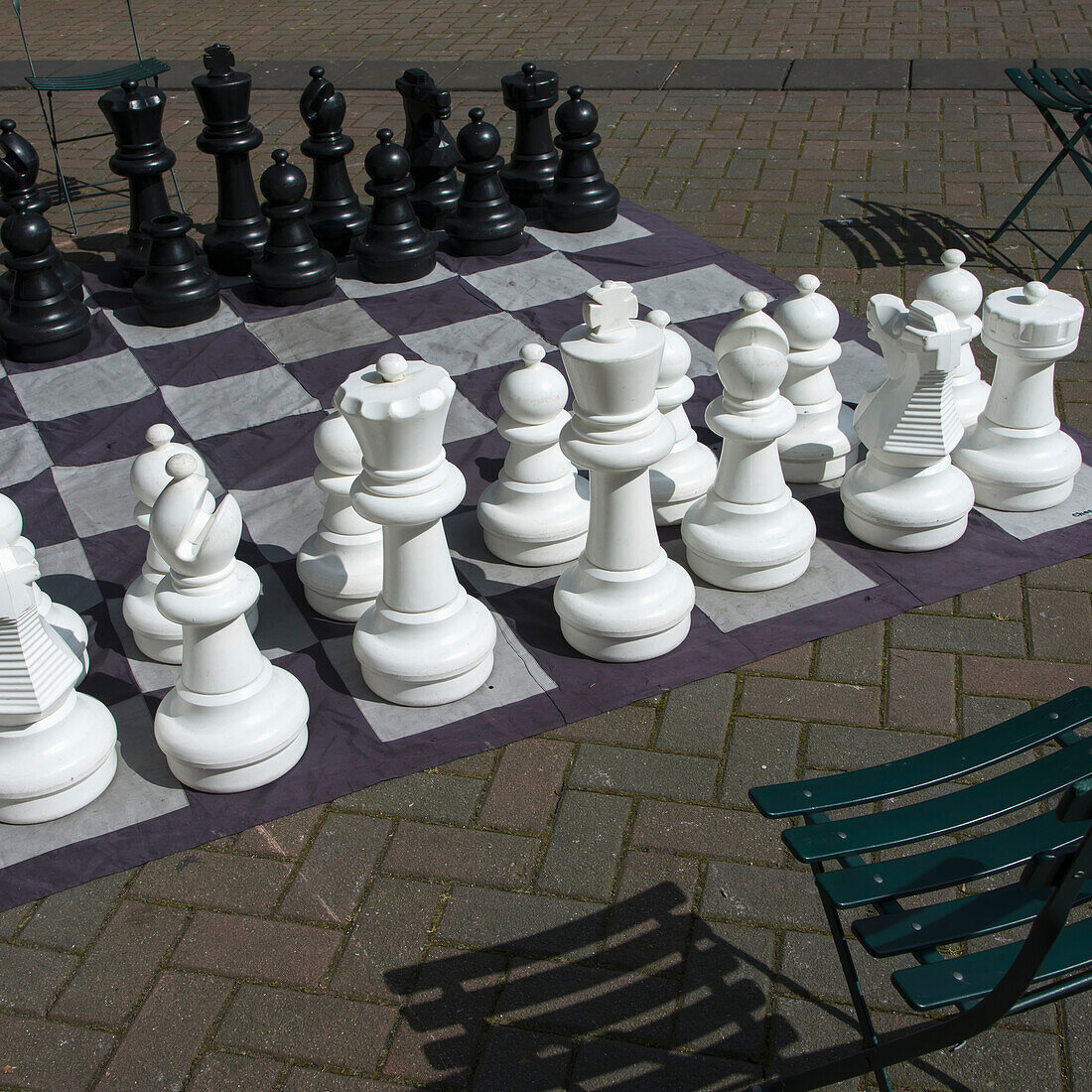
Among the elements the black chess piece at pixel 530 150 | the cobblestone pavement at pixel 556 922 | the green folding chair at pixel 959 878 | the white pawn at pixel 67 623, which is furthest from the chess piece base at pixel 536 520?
the black chess piece at pixel 530 150

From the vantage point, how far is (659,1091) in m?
1.56

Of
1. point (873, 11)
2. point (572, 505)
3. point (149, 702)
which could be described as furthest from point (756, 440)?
point (873, 11)

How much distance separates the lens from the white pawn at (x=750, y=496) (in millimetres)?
2283

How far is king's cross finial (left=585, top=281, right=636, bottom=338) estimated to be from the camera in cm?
197

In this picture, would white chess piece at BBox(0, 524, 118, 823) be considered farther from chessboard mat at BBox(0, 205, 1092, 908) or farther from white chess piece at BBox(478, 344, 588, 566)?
white chess piece at BBox(478, 344, 588, 566)

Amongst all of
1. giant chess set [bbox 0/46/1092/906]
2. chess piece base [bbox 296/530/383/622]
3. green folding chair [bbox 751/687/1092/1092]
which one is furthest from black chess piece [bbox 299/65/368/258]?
green folding chair [bbox 751/687/1092/1092]

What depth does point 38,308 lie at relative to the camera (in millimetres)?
3459

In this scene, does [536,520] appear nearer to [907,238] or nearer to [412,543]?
[412,543]

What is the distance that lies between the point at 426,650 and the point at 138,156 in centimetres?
244

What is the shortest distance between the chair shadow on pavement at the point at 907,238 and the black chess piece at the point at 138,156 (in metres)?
2.41

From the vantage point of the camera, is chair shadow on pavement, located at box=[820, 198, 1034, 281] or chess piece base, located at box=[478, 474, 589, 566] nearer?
chess piece base, located at box=[478, 474, 589, 566]

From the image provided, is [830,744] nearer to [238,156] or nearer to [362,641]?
[362,641]

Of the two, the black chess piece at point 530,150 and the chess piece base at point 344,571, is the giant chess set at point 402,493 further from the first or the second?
the black chess piece at point 530,150

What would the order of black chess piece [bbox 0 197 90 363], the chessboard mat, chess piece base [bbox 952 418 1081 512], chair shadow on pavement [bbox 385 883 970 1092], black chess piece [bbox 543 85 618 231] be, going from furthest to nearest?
black chess piece [bbox 543 85 618 231], black chess piece [bbox 0 197 90 363], chess piece base [bbox 952 418 1081 512], the chessboard mat, chair shadow on pavement [bbox 385 883 970 1092]
